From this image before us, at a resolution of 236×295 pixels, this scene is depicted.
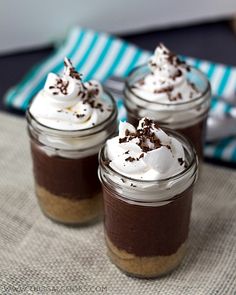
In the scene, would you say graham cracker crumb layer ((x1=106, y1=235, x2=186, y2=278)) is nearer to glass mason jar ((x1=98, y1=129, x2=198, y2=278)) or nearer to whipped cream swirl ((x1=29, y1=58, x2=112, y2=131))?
glass mason jar ((x1=98, y1=129, x2=198, y2=278))

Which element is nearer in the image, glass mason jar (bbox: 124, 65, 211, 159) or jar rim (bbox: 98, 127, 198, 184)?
jar rim (bbox: 98, 127, 198, 184)

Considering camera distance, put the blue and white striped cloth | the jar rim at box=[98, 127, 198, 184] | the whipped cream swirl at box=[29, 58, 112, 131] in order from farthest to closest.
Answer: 1. the blue and white striped cloth
2. the whipped cream swirl at box=[29, 58, 112, 131]
3. the jar rim at box=[98, 127, 198, 184]

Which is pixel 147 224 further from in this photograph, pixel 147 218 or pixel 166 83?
pixel 166 83

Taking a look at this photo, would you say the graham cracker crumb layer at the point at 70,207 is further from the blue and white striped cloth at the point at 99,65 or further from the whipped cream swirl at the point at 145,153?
the blue and white striped cloth at the point at 99,65

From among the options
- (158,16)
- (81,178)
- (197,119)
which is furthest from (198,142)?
(158,16)

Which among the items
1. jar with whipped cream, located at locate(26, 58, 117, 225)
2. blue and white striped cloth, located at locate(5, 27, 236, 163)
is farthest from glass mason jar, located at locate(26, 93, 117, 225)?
blue and white striped cloth, located at locate(5, 27, 236, 163)

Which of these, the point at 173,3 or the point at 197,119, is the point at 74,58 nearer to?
the point at 173,3
